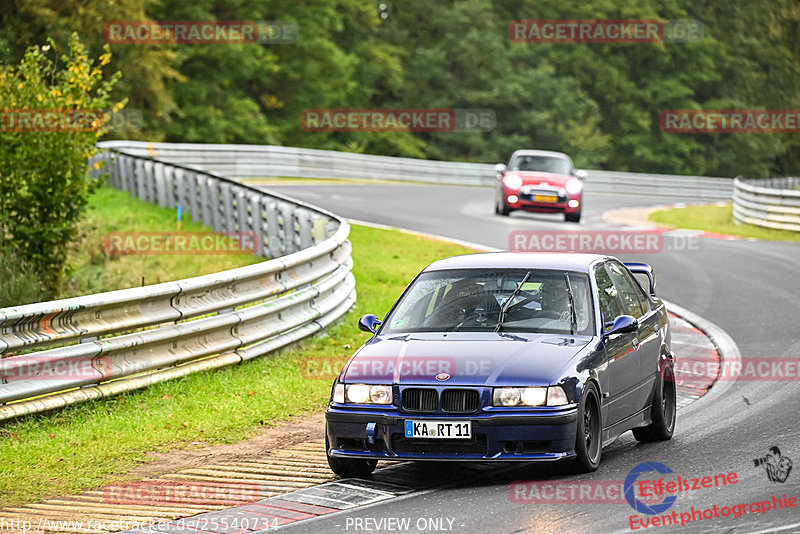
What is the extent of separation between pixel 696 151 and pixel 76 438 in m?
68.0

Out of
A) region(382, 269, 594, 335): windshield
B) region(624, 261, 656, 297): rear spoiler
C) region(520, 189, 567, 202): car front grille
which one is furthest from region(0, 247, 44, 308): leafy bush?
region(520, 189, 567, 202): car front grille

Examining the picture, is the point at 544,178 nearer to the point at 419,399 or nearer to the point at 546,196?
the point at 546,196

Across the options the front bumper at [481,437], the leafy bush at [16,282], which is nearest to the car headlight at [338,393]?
the front bumper at [481,437]

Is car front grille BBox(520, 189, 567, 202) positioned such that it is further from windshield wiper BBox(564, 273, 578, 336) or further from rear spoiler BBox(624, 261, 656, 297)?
windshield wiper BBox(564, 273, 578, 336)

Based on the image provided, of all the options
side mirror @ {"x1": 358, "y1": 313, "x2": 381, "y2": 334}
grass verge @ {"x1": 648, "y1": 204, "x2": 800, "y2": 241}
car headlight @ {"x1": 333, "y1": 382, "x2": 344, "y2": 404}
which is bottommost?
grass verge @ {"x1": 648, "y1": 204, "x2": 800, "y2": 241}

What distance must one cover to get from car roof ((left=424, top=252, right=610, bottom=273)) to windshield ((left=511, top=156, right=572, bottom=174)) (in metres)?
19.1

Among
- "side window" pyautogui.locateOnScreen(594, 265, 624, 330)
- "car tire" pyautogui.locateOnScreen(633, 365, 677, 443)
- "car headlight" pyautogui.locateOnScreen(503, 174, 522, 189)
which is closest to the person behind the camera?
"side window" pyautogui.locateOnScreen(594, 265, 624, 330)

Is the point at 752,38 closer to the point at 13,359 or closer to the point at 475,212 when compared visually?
the point at 475,212

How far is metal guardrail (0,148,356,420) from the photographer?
9359 mm

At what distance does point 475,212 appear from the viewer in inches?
1190

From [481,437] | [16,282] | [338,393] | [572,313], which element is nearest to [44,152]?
[16,282]

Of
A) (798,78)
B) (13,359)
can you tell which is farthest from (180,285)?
(798,78)

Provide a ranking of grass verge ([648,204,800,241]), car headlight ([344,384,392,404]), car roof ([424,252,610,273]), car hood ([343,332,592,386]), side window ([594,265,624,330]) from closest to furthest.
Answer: car hood ([343,332,592,386]) < car headlight ([344,384,392,404]) < side window ([594,265,624,330]) < car roof ([424,252,610,273]) < grass verge ([648,204,800,241])

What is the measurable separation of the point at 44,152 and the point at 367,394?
9.31 m
